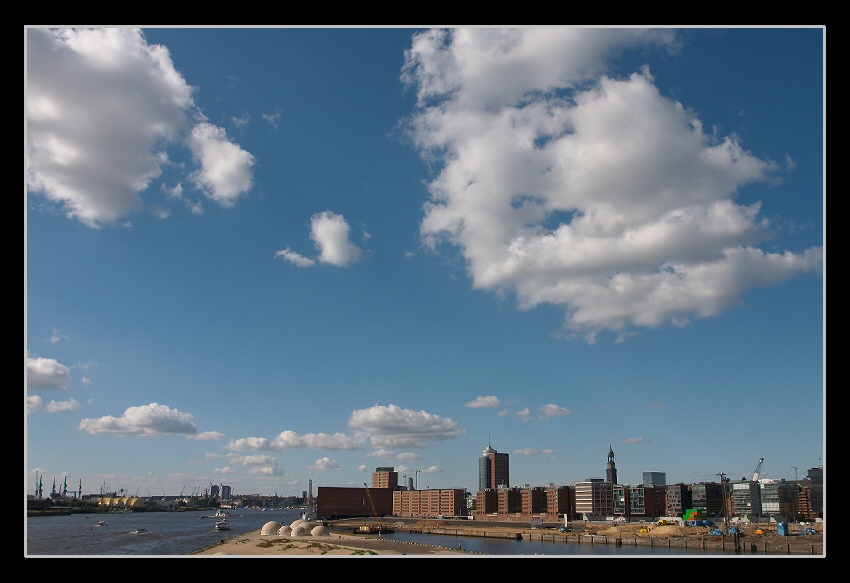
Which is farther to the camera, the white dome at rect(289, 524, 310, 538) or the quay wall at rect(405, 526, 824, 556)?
the white dome at rect(289, 524, 310, 538)

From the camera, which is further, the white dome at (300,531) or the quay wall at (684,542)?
the white dome at (300,531)

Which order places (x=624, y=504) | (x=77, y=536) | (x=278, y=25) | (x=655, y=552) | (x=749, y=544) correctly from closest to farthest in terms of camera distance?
1. (x=278, y=25)
2. (x=749, y=544)
3. (x=655, y=552)
4. (x=77, y=536)
5. (x=624, y=504)

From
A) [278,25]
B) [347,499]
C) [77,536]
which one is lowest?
[347,499]

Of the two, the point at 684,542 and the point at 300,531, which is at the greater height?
the point at 300,531

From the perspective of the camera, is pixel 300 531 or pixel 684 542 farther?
pixel 300 531
